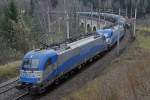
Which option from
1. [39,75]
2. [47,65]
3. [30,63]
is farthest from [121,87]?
[30,63]

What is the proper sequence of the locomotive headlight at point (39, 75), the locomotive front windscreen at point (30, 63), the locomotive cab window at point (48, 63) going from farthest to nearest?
the locomotive cab window at point (48, 63) → the locomotive front windscreen at point (30, 63) → the locomotive headlight at point (39, 75)

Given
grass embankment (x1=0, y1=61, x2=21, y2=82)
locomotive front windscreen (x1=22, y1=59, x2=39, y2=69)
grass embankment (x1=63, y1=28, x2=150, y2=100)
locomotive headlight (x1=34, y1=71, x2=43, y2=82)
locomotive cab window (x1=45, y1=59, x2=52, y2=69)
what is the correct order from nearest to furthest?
grass embankment (x1=63, y1=28, x2=150, y2=100)
locomotive headlight (x1=34, y1=71, x2=43, y2=82)
locomotive front windscreen (x1=22, y1=59, x2=39, y2=69)
locomotive cab window (x1=45, y1=59, x2=52, y2=69)
grass embankment (x1=0, y1=61, x2=21, y2=82)

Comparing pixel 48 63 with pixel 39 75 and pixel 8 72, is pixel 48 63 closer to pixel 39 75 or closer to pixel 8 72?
pixel 39 75

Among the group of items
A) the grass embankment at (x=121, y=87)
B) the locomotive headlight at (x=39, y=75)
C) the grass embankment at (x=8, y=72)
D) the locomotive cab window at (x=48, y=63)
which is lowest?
the grass embankment at (x=8, y=72)

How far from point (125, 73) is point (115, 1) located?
98.1 metres

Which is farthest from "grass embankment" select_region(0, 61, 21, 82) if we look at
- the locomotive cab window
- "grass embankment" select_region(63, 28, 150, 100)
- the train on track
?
"grass embankment" select_region(63, 28, 150, 100)

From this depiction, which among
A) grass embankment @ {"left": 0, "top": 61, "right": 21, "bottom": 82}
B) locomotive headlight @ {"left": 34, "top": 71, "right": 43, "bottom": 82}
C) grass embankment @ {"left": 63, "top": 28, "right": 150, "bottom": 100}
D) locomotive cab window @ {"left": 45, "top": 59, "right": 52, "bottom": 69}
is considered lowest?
grass embankment @ {"left": 0, "top": 61, "right": 21, "bottom": 82}

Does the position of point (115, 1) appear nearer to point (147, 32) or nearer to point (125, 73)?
point (147, 32)

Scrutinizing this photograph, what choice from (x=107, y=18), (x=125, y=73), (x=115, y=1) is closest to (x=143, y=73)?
(x=125, y=73)

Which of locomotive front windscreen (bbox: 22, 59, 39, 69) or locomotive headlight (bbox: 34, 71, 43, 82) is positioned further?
locomotive front windscreen (bbox: 22, 59, 39, 69)

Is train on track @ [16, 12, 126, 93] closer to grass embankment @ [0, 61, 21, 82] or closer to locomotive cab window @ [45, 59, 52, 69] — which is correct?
locomotive cab window @ [45, 59, 52, 69]

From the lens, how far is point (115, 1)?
122 metres

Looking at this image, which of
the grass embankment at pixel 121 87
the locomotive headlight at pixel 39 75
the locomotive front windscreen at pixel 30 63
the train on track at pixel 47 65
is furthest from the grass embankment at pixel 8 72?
the grass embankment at pixel 121 87

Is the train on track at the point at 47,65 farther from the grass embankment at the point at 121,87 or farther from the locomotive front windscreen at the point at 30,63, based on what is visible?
the grass embankment at the point at 121,87
